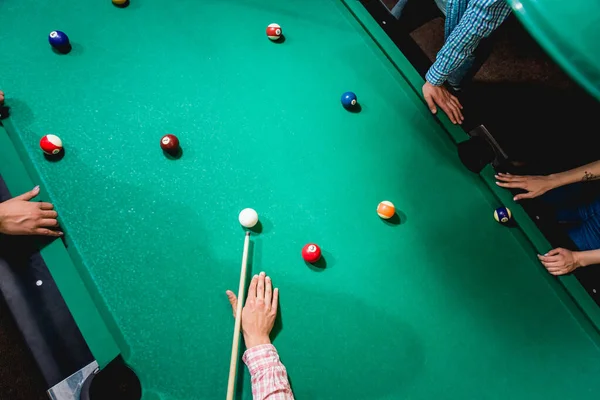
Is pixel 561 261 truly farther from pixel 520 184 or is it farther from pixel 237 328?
pixel 237 328

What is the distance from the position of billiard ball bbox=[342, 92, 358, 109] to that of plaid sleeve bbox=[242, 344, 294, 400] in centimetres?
118

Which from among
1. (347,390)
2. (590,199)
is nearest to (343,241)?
(347,390)

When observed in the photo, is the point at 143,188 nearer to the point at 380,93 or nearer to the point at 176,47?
the point at 176,47

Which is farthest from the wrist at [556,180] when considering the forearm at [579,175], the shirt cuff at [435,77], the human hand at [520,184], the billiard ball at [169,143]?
the billiard ball at [169,143]

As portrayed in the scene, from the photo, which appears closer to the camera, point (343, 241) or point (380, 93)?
point (343, 241)

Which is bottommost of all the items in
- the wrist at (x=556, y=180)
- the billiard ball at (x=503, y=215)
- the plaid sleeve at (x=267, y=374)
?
the wrist at (x=556, y=180)

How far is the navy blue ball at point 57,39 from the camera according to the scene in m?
1.71

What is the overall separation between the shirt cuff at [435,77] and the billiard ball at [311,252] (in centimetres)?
107

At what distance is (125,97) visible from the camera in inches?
68.2

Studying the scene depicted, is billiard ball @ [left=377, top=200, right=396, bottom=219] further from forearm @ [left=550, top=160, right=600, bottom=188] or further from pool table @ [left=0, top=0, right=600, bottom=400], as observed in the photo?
forearm @ [left=550, top=160, right=600, bottom=188]

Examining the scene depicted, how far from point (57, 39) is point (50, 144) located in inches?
22.6

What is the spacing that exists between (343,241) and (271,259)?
1.04 ft

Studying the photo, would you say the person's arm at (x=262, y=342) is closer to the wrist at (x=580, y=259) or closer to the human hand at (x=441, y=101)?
the human hand at (x=441, y=101)

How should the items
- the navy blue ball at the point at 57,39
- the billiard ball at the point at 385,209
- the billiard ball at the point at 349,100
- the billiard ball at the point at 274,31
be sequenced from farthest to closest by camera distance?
the billiard ball at the point at 274,31, the billiard ball at the point at 349,100, the navy blue ball at the point at 57,39, the billiard ball at the point at 385,209
